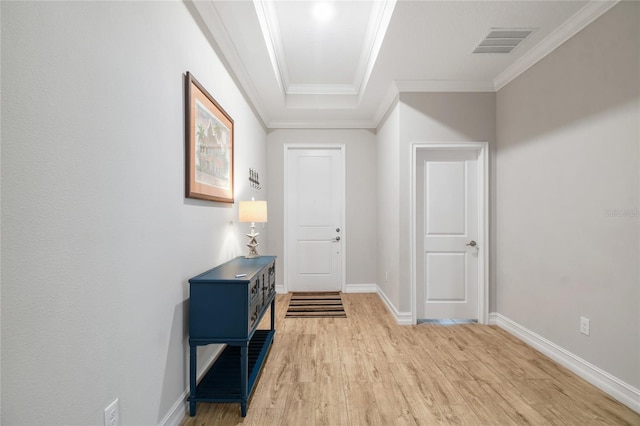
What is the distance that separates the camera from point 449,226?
345cm

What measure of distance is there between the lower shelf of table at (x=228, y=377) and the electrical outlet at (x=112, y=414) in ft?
2.09

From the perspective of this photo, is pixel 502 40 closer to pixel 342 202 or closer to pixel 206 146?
pixel 206 146

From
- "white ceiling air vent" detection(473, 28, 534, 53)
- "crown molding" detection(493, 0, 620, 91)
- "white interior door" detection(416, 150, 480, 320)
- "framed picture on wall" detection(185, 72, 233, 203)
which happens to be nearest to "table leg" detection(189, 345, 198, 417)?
"framed picture on wall" detection(185, 72, 233, 203)

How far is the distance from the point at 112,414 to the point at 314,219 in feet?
11.9

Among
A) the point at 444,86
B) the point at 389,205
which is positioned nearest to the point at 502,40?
the point at 444,86

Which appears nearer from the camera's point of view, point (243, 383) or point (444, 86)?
point (243, 383)

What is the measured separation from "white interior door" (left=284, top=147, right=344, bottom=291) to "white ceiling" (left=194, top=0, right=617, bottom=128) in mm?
829

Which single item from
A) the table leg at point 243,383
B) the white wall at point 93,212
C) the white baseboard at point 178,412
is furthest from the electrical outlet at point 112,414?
the table leg at point 243,383

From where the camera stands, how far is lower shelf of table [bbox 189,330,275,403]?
180cm

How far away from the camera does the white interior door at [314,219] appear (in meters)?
4.65

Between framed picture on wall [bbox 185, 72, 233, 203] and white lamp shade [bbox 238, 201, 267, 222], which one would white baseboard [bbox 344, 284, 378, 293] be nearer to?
white lamp shade [bbox 238, 201, 267, 222]

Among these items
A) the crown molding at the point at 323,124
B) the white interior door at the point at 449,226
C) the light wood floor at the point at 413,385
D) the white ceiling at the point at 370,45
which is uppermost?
the white ceiling at the point at 370,45

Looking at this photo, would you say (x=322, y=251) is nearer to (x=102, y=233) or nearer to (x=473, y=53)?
(x=473, y=53)

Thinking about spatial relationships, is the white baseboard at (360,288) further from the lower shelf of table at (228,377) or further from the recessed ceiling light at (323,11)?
the recessed ceiling light at (323,11)
